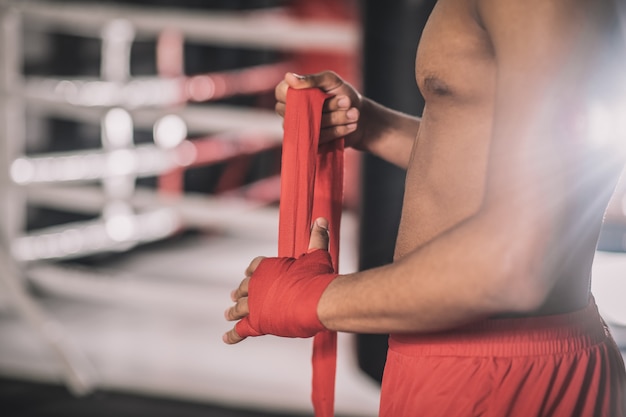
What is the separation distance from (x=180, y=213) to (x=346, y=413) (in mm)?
781

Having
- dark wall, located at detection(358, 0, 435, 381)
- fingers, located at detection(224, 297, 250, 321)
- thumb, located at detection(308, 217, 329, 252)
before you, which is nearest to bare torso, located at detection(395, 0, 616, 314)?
thumb, located at detection(308, 217, 329, 252)

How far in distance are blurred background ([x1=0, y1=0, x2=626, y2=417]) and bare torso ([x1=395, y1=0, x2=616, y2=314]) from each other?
1.02 meters

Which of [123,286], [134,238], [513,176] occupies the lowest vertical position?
[134,238]

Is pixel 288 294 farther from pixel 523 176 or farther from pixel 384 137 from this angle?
pixel 384 137

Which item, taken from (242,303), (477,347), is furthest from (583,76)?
(242,303)

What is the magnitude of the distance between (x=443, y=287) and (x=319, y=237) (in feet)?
0.79

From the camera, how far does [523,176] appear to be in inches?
26.4

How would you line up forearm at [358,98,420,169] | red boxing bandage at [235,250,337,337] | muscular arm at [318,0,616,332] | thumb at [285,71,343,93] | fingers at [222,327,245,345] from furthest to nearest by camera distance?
forearm at [358,98,420,169], thumb at [285,71,343,93], fingers at [222,327,245,345], red boxing bandage at [235,250,337,337], muscular arm at [318,0,616,332]

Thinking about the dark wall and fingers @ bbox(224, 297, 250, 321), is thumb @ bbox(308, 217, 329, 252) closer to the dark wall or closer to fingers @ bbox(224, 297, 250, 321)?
fingers @ bbox(224, 297, 250, 321)

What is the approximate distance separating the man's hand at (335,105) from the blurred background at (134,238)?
0.81m

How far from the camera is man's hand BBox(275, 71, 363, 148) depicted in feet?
3.44

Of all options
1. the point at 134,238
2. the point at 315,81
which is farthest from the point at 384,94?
the point at 134,238

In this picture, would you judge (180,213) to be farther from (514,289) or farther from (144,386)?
(514,289)

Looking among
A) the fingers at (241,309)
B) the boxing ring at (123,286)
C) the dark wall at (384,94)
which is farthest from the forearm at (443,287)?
the boxing ring at (123,286)
